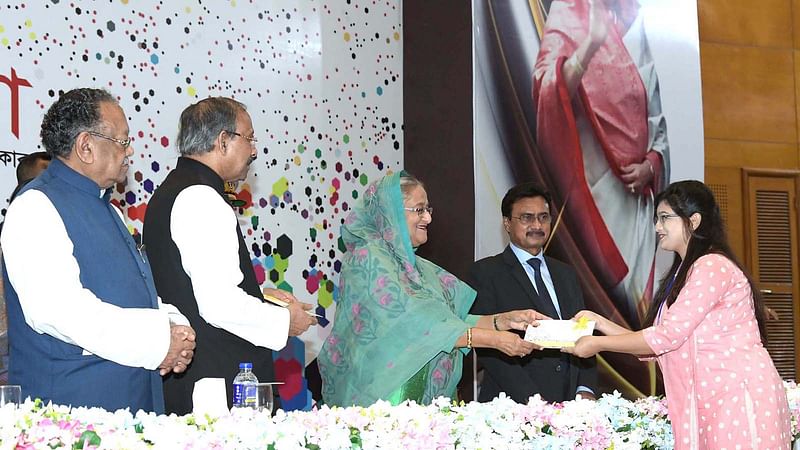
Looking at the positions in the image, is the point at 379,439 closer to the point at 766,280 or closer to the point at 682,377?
the point at 682,377

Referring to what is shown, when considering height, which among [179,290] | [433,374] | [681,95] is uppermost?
[681,95]

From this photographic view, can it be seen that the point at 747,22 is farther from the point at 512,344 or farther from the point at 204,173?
the point at 204,173

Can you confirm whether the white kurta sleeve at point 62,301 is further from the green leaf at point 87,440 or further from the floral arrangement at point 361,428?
the green leaf at point 87,440

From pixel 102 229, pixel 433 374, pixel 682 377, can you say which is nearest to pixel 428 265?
pixel 433 374

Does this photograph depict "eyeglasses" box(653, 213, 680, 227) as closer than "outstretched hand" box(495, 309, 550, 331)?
Yes

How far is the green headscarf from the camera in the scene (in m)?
3.25

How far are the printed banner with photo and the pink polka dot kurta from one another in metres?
2.13

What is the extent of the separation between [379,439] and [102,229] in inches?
35.0

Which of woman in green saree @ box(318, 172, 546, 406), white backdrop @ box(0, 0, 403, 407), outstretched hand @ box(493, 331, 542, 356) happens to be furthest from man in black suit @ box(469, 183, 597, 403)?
white backdrop @ box(0, 0, 403, 407)

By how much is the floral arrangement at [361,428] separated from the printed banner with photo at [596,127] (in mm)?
2451

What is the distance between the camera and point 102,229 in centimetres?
255

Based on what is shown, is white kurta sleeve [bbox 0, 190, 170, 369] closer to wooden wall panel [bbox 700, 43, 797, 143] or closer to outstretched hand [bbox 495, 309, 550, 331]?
outstretched hand [bbox 495, 309, 550, 331]

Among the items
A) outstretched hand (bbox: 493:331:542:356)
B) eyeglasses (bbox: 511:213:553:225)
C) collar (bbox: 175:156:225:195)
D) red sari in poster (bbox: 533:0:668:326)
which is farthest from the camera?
red sari in poster (bbox: 533:0:668:326)

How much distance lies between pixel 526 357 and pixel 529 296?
9.8 inches
